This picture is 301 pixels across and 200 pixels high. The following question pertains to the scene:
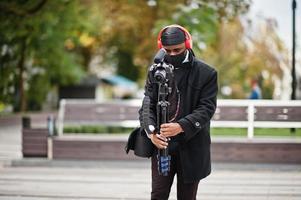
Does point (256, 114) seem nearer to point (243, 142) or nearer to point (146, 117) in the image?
point (243, 142)

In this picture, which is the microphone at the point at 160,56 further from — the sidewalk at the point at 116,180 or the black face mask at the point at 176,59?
the sidewalk at the point at 116,180

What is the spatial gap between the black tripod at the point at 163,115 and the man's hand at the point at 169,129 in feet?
0.20

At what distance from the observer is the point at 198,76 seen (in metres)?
5.18

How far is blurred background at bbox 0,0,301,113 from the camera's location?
63.7 feet

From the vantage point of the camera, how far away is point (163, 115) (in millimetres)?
4984

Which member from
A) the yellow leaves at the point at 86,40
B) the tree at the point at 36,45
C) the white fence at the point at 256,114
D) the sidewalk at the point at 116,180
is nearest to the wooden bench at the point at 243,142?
the white fence at the point at 256,114

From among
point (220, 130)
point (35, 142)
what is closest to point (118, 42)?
point (220, 130)

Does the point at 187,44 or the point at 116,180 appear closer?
the point at 187,44

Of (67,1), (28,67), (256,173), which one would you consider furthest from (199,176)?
(28,67)

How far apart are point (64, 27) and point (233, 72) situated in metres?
23.6

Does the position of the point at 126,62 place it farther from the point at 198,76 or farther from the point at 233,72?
the point at 198,76

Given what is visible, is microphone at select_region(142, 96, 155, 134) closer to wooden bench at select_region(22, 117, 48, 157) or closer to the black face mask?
the black face mask

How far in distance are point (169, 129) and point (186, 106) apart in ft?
1.06

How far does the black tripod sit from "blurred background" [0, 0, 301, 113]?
41.8 feet
